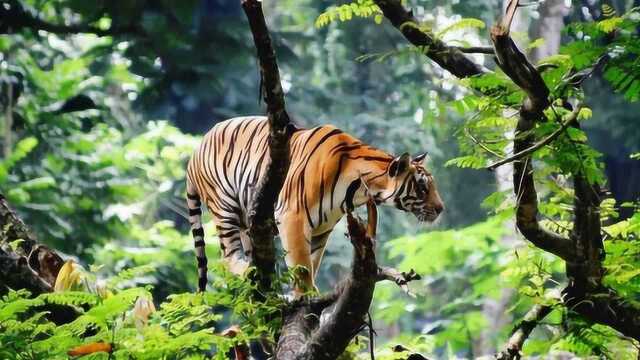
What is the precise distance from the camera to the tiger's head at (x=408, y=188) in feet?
10.8

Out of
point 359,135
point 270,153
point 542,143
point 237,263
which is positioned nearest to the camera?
point 542,143

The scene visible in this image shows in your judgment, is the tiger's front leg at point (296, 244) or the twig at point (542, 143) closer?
the twig at point (542, 143)

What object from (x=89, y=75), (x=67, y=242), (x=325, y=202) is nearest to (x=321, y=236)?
(x=325, y=202)

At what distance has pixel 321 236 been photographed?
3770mm

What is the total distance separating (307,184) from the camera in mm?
3506

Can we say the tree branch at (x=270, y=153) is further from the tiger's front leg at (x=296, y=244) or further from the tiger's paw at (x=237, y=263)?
the tiger's paw at (x=237, y=263)

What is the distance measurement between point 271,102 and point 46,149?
6.22m

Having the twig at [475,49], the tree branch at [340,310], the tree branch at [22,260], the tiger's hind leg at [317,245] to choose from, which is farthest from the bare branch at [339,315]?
the tree branch at [22,260]

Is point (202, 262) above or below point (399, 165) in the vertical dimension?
below

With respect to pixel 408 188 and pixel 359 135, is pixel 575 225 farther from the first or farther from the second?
pixel 359 135

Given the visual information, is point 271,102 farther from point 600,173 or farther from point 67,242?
point 67,242

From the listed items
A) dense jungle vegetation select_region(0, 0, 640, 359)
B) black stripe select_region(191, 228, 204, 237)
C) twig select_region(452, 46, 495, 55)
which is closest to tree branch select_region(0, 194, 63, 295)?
dense jungle vegetation select_region(0, 0, 640, 359)

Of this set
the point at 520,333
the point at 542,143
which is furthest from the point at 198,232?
the point at 542,143

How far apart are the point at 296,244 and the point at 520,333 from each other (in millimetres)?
973
